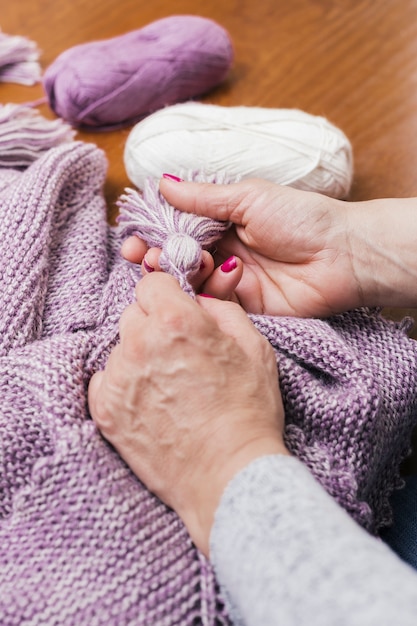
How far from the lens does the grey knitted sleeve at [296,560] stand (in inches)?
16.3

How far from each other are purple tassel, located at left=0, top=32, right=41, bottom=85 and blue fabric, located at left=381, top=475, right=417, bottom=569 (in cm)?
88

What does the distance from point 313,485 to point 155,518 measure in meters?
0.16

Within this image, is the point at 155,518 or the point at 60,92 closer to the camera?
the point at 155,518

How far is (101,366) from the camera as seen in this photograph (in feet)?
2.14

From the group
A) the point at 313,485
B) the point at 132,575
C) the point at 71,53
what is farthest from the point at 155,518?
the point at 71,53

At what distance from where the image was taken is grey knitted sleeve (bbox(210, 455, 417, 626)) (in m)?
0.41

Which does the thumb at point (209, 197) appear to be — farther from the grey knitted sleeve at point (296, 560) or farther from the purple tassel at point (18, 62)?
the purple tassel at point (18, 62)

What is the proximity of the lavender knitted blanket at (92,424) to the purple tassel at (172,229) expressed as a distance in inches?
2.1

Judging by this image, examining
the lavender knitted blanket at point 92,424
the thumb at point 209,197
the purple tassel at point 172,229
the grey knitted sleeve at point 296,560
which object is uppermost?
the thumb at point 209,197

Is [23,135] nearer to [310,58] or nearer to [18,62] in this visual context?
[18,62]

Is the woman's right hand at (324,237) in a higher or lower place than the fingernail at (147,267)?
higher

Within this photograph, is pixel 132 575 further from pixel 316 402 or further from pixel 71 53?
pixel 71 53

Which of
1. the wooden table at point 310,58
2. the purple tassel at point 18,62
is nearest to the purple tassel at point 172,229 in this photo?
the wooden table at point 310,58

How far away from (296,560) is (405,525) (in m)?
0.30
